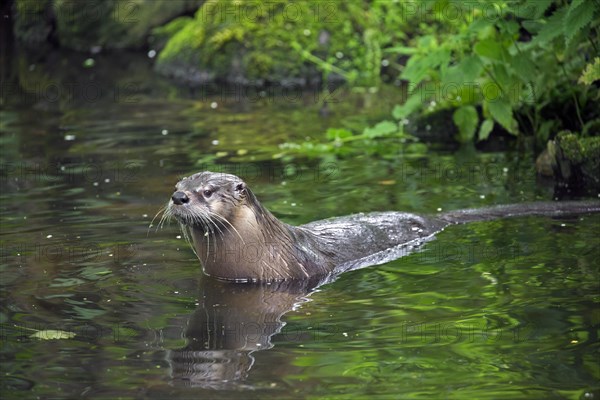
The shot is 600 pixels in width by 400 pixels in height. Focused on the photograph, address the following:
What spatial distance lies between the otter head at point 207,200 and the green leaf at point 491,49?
358cm

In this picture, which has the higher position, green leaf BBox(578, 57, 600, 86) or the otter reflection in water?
green leaf BBox(578, 57, 600, 86)

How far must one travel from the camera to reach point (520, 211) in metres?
9.02

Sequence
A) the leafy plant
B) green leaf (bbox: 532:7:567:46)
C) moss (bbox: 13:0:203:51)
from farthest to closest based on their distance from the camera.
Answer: moss (bbox: 13:0:203:51) → the leafy plant → green leaf (bbox: 532:7:567:46)

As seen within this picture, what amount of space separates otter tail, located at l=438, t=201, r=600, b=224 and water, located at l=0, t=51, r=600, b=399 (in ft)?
0.79

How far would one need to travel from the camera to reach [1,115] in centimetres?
1507

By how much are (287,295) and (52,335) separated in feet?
5.10

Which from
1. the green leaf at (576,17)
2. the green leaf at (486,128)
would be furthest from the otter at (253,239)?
the green leaf at (486,128)

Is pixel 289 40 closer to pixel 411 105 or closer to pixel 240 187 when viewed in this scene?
pixel 411 105

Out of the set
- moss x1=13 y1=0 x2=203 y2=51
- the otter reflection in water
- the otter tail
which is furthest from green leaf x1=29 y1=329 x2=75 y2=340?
moss x1=13 y1=0 x2=203 y2=51

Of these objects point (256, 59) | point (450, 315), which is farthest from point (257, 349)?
point (256, 59)

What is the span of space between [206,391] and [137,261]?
2732 mm

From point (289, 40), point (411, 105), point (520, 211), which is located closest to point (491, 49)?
point (411, 105)

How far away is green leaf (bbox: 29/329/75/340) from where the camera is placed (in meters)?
6.36

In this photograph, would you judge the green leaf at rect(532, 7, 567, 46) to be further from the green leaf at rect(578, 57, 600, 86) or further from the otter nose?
the otter nose
